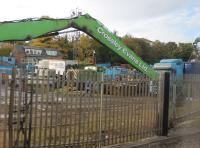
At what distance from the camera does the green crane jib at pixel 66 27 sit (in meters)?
10.1

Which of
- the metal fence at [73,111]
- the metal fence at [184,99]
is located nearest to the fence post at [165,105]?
the metal fence at [73,111]

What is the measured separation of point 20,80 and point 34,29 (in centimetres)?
235

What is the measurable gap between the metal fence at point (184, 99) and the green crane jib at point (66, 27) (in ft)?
3.26

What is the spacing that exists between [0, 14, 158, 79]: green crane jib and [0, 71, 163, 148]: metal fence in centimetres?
166

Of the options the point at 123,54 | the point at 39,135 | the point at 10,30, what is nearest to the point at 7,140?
the point at 39,135

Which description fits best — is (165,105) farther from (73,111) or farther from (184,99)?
(73,111)

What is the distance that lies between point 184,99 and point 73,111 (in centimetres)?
678

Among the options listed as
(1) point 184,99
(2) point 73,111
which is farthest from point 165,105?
(2) point 73,111

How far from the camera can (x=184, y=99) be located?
1556 cm

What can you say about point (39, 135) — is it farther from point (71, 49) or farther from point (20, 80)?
point (71, 49)

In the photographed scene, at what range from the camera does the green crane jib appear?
398 inches

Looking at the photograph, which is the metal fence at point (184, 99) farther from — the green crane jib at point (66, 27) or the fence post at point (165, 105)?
the green crane jib at point (66, 27)

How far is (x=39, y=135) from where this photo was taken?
9.26 m

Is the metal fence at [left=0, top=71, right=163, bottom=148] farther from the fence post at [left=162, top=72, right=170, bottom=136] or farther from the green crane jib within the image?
the green crane jib
